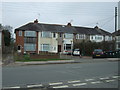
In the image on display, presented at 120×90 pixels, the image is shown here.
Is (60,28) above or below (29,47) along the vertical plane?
above

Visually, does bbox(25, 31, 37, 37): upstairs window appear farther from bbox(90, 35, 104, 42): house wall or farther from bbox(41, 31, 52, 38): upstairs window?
bbox(90, 35, 104, 42): house wall

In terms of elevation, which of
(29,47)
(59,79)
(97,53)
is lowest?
(59,79)

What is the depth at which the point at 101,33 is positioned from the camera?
5550cm

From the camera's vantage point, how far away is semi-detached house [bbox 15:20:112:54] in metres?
43.8

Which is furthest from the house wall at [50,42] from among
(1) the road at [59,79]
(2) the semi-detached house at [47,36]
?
(1) the road at [59,79]

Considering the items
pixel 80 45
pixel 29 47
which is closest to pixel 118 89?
pixel 80 45

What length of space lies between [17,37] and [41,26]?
748 cm

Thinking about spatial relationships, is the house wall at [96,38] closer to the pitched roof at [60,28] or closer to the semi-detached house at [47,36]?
the semi-detached house at [47,36]

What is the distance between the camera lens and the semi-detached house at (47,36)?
43.8m

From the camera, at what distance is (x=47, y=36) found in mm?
46000

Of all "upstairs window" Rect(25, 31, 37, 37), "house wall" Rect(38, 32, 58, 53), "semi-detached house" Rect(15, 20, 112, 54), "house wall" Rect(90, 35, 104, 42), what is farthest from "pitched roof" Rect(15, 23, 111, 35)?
"house wall" Rect(38, 32, 58, 53)

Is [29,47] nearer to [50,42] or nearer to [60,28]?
[50,42]

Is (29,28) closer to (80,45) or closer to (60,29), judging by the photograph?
(60,29)

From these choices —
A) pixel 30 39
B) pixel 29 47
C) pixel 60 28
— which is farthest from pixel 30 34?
pixel 60 28
